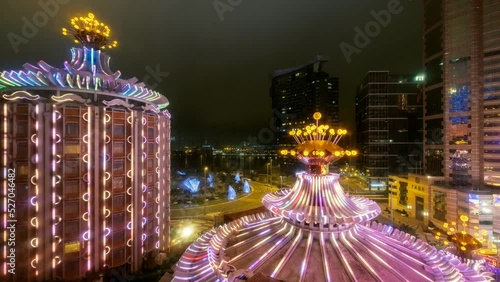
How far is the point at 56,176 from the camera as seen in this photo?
53.9ft

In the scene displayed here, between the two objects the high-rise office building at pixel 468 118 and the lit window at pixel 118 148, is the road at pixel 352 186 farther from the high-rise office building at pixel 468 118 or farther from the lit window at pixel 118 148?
Result: the lit window at pixel 118 148

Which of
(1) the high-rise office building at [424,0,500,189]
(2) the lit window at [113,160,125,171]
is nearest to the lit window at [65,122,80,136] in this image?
(2) the lit window at [113,160,125,171]

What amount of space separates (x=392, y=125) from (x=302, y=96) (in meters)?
47.0

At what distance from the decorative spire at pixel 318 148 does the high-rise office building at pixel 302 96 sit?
254 ft

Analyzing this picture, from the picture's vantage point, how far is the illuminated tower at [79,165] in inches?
624

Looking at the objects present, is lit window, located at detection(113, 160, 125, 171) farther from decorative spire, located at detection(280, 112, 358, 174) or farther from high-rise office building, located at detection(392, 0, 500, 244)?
high-rise office building, located at detection(392, 0, 500, 244)

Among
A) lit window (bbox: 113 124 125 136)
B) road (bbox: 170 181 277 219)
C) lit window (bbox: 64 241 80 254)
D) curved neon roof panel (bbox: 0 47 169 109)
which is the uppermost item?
curved neon roof panel (bbox: 0 47 169 109)

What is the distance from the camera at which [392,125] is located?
200 feet

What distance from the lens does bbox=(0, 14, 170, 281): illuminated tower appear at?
15.9 metres

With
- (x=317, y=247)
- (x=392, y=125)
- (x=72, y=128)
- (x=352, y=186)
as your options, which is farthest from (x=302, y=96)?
(x=317, y=247)

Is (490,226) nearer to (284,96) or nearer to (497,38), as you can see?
(497,38)

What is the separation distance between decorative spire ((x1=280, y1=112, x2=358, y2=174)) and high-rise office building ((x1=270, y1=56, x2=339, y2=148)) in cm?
7753

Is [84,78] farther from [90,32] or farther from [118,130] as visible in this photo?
[90,32]

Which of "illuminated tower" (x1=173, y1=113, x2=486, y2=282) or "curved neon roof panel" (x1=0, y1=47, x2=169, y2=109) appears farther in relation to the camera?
"curved neon roof panel" (x1=0, y1=47, x2=169, y2=109)
